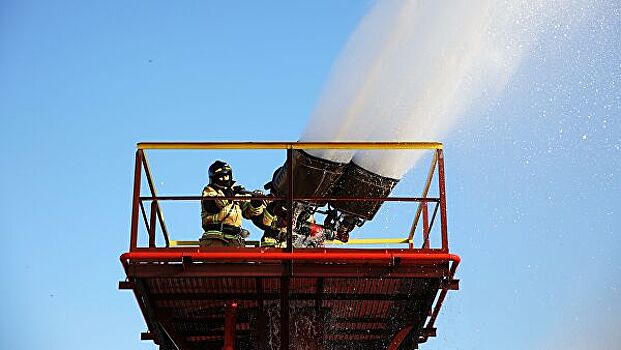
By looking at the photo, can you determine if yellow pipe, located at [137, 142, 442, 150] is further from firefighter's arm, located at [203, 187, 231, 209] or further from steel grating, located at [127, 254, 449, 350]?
steel grating, located at [127, 254, 449, 350]

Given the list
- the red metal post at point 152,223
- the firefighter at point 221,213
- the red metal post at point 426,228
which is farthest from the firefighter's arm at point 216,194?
the red metal post at point 426,228

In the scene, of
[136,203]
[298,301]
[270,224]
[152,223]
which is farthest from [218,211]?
[298,301]

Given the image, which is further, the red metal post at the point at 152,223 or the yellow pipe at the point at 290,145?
the red metal post at the point at 152,223

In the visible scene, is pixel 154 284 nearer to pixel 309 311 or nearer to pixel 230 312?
pixel 230 312

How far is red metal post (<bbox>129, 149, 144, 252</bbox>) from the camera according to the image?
39.7 feet

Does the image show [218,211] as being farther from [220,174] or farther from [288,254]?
[288,254]

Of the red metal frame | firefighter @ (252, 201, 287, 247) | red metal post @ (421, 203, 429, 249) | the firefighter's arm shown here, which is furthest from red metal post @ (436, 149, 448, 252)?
the firefighter's arm

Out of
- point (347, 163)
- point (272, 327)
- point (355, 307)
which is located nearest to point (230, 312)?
point (272, 327)

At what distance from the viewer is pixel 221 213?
44.3ft

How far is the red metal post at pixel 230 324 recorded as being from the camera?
1296 centimetres

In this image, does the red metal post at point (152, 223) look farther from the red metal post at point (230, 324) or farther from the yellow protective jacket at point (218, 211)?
the red metal post at point (230, 324)

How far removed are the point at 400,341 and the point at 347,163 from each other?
250 cm

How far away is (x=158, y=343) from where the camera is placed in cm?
1388

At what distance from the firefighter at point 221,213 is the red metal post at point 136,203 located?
104cm
